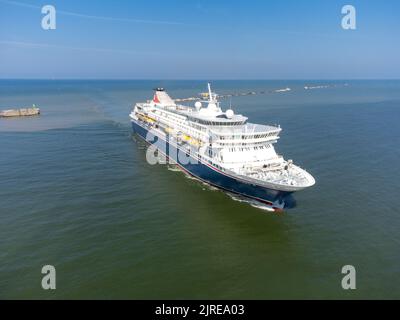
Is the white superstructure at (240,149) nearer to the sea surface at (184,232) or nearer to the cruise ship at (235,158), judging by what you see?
the cruise ship at (235,158)

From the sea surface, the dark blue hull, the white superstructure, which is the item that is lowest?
the sea surface

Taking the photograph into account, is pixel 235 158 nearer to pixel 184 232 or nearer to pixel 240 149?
pixel 240 149

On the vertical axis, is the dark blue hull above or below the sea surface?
above

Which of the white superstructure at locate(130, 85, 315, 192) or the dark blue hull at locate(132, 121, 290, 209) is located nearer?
the dark blue hull at locate(132, 121, 290, 209)

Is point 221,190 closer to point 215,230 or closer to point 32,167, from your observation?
point 215,230

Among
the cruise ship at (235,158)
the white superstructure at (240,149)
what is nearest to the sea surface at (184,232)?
A: the cruise ship at (235,158)

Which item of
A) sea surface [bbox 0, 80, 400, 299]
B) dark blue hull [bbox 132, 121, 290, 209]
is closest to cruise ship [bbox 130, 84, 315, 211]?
dark blue hull [bbox 132, 121, 290, 209]

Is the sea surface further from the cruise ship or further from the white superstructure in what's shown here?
the white superstructure

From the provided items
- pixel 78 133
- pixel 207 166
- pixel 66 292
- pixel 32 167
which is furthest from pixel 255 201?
pixel 78 133
